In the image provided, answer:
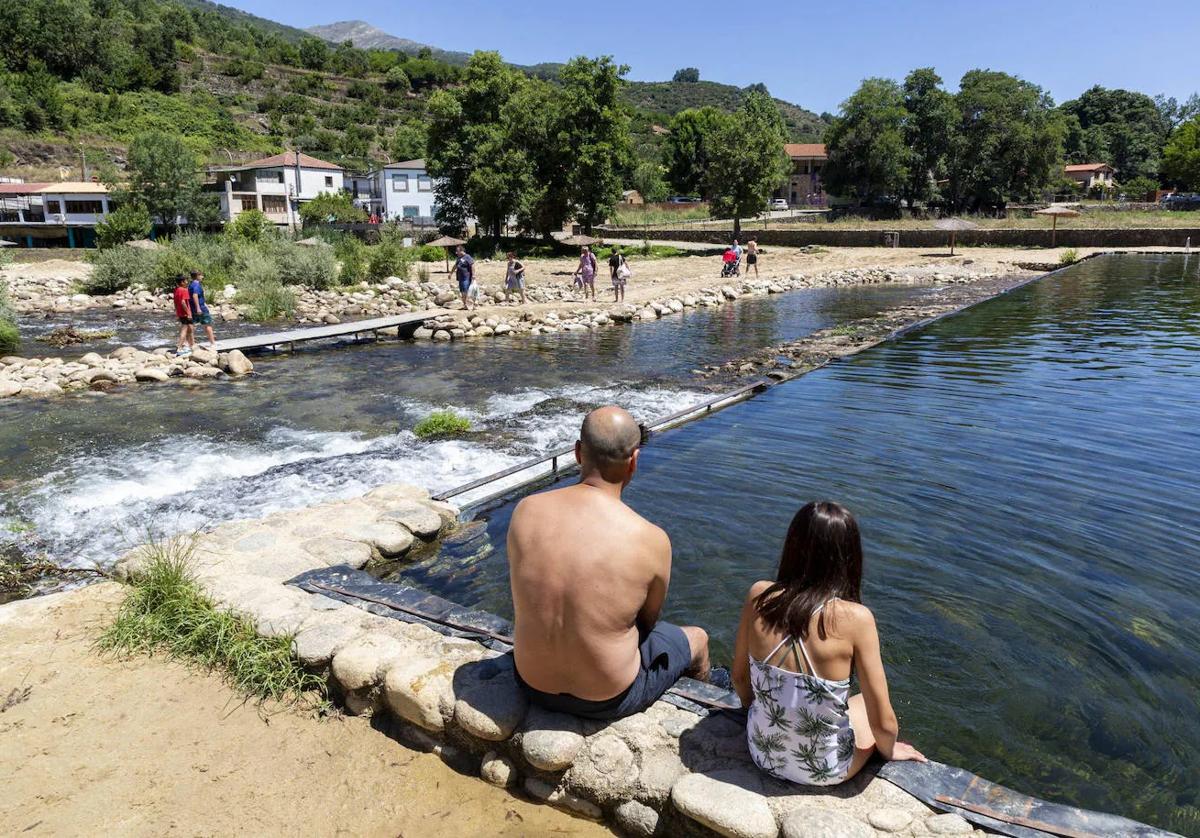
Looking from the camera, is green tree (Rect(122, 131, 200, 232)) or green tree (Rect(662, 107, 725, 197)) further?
green tree (Rect(662, 107, 725, 197))

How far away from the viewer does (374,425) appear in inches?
450

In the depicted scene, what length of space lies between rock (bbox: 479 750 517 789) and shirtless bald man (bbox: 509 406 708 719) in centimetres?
36

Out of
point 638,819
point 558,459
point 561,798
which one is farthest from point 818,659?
point 558,459

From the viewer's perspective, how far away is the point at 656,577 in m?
3.39

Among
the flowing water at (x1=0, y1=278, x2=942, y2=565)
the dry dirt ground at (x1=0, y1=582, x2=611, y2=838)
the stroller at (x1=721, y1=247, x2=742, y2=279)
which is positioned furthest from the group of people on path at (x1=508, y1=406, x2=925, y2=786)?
the stroller at (x1=721, y1=247, x2=742, y2=279)

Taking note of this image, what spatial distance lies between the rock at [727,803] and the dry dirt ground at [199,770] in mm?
513

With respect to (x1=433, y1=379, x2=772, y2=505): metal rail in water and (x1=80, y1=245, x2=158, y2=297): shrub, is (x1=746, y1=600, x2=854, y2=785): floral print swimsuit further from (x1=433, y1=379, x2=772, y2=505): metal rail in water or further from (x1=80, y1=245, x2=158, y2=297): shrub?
(x1=80, y1=245, x2=158, y2=297): shrub

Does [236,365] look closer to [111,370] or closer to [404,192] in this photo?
[111,370]

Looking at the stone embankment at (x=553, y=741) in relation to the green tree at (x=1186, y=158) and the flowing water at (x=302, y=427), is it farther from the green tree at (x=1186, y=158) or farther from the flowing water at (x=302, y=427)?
the green tree at (x=1186, y=158)

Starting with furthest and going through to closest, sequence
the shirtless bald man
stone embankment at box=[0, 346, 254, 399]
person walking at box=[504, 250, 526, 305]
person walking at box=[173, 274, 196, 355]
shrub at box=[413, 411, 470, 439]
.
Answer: person walking at box=[504, 250, 526, 305] → person walking at box=[173, 274, 196, 355] → stone embankment at box=[0, 346, 254, 399] → shrub at box=[413, 411, 470, 439] → the shirtless bald man

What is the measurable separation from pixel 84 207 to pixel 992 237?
6097 cm

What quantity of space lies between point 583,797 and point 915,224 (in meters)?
53.5

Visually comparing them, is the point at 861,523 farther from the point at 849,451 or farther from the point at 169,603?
the point at 169,603

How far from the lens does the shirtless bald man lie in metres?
3.26
